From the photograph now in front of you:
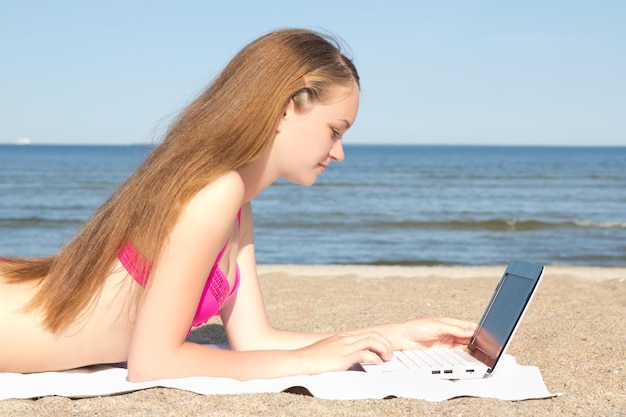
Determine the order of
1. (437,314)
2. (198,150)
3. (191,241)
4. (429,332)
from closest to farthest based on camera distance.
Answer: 1. (191,241)
2. (198,150)
3. (429,332)
4. (437,314)

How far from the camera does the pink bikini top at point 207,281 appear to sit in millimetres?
2729

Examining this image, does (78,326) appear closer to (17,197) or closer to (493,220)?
(493,220)

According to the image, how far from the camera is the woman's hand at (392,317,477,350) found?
10.5ft

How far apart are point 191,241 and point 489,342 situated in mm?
1312

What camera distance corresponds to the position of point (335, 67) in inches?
109

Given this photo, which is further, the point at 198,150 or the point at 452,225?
the point at 452,225

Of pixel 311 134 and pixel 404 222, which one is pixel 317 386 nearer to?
pixel 311 134

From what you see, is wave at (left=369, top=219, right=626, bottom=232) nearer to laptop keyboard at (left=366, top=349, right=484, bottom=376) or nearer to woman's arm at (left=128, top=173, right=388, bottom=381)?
laptop keyboard at (left=366, top=349, right=484, bottom=376)

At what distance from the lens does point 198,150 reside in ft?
8.74

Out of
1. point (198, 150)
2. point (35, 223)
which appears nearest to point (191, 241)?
point (198, 150)

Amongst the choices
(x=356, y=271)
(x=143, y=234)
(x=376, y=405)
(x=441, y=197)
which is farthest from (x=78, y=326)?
(x=441, y=197)

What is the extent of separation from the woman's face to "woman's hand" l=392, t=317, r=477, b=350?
90 centimetres

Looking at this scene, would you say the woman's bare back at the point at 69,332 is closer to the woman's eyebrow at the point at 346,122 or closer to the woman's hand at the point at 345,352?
the woman's hand at the point at 345,352

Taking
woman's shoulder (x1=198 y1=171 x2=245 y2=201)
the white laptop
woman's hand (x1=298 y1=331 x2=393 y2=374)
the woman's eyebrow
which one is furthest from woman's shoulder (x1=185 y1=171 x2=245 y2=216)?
the white laptop
